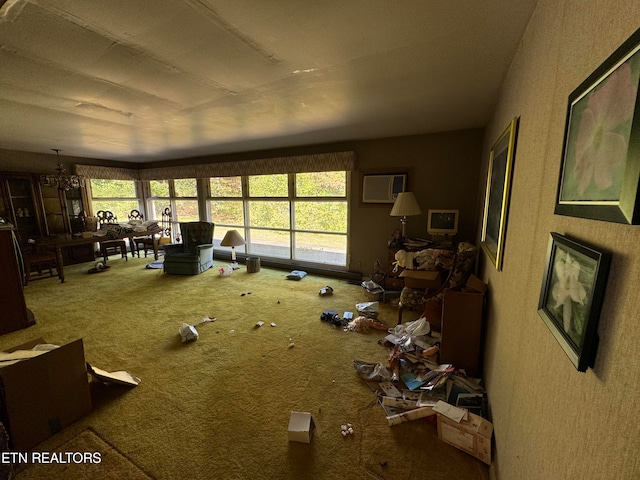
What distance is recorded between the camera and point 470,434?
1416 mm

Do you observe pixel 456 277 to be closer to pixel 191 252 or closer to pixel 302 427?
pixel 302 427

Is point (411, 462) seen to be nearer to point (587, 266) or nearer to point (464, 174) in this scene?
point (587, 266)

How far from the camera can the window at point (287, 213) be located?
14.7ft

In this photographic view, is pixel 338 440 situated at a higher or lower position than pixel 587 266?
lower

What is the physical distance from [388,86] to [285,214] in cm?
330

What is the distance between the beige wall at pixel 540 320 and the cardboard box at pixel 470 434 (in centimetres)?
9

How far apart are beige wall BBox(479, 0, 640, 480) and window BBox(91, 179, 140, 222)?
757 centimetres

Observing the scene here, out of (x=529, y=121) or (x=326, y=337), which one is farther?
(x=326, y=337)

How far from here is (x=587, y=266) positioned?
1.93ft

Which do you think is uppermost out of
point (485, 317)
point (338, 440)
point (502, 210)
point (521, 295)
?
point (502, 210)

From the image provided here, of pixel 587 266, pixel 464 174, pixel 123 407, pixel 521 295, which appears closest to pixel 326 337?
pixel 123 407

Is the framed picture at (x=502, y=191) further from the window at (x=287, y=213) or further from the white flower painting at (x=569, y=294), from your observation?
the window at (x=287, y=213)

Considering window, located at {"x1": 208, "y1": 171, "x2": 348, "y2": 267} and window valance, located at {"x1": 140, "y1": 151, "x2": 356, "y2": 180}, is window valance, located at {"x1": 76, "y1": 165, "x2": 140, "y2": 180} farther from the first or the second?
window, located at {"x1": 208, "y1": 171, "x2": 348, "y2": 267}

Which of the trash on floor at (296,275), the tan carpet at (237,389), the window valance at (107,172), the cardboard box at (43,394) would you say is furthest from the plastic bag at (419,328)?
the window valance at (107,172)
